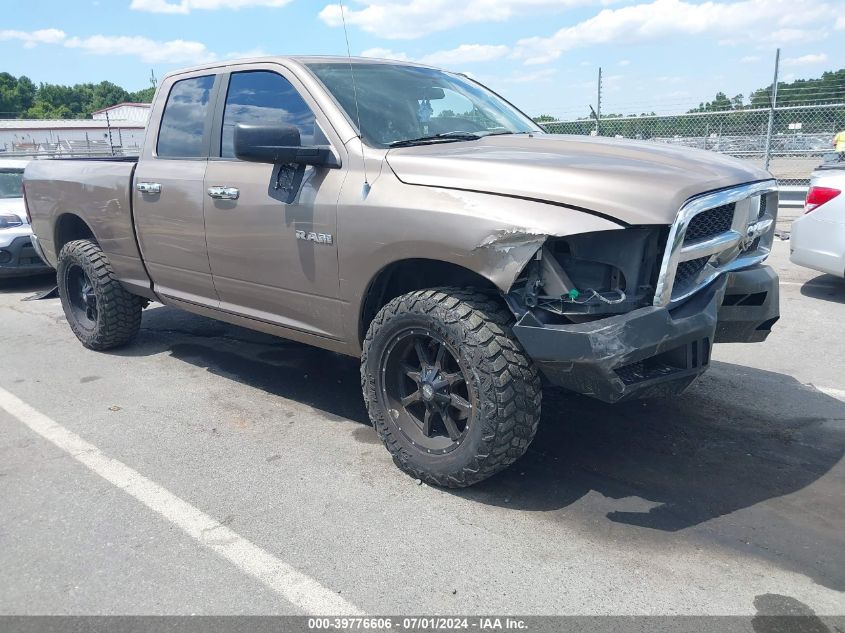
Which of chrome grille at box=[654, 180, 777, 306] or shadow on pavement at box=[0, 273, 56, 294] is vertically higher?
chrome grille at box=[654, 180, 777, 306]

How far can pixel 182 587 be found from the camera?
109 inches

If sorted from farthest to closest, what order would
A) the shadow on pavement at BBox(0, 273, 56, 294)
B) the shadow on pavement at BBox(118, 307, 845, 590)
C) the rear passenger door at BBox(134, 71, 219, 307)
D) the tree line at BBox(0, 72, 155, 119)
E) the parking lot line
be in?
the tree line at BBox(0, 72, 155, 119) < the shadow on pavement at BBox(0, 273, 56, 294) < the rear passenger door at BBox(134, 71, 219, 307) < the shadow on pavement at BBox(118, 307, 845, 590) < the parking lot line

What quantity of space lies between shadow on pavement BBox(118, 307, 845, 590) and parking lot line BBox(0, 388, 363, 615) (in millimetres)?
944

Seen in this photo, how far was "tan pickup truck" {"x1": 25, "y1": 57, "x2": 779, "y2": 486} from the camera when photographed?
296 centimetres

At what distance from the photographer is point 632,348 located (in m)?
2.85

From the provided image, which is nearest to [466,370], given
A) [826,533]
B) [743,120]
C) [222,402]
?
[826,533]

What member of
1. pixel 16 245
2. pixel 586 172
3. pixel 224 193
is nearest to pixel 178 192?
pixel 224 193

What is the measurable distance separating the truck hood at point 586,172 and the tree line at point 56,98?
10772 cm

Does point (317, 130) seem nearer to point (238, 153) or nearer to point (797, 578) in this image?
Answer: point (238, 153)

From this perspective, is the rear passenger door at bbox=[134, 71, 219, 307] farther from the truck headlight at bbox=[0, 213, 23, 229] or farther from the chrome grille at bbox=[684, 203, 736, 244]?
the truck headlight at bbox=[0, 213, 23, 229]

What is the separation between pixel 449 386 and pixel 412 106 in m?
1.71

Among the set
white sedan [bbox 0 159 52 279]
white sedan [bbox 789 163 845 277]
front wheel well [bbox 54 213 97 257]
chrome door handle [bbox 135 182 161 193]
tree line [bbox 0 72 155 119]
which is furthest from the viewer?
tree line [bbox 0 72 155 119]

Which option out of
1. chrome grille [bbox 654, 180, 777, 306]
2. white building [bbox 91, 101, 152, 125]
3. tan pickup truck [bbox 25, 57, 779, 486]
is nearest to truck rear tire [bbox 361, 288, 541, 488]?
tan pickup truck [bbox 25, 57, 779, 486]

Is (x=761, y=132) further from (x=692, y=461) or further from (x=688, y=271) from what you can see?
(x=688, y=271)
